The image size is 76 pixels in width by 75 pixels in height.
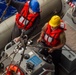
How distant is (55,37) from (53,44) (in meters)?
0.12

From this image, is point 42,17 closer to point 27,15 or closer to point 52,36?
point 27,15

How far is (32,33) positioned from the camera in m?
4.84

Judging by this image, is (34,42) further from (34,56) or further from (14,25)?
(34,56)

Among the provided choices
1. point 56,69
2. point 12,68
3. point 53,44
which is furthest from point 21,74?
point 56,69

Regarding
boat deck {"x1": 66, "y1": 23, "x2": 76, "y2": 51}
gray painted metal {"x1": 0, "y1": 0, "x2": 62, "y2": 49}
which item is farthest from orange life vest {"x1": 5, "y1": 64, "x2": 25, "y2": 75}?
boat deck {"x1": 66, "y1": 23, "x2": 76, "y2": 51}

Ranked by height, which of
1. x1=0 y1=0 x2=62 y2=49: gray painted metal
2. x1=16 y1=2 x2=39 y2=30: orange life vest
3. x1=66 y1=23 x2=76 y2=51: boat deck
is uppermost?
x1=16 y1=2 x2=39 y2=30: orange life vest

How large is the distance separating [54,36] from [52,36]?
3 cm

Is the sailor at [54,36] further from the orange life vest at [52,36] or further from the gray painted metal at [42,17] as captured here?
the gray painted metal at [42,17]

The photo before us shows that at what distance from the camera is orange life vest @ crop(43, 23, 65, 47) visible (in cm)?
395

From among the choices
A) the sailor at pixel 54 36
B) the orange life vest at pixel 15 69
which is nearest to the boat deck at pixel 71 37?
the sailor at pixel 54 36

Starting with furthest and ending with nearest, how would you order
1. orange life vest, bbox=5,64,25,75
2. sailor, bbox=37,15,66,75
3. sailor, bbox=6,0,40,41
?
sailor, bbox=6,0,40,41
sailor, bbox=37,15,66,75
orange life vest, bbox=5,64,25,75

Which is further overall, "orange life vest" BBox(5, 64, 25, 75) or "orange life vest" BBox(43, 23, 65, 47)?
"orange life vest" BBox(43, 23, 65, 47)

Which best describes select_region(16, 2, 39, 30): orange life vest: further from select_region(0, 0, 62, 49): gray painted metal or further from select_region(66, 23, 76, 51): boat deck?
select_region(66, 23, 76, 51): boat deck

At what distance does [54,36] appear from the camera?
157 inches
